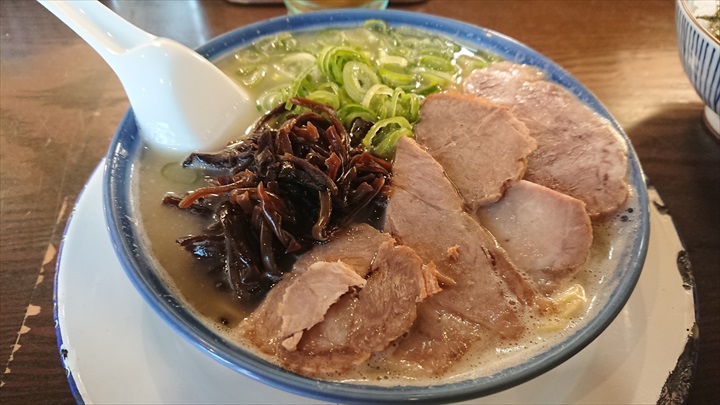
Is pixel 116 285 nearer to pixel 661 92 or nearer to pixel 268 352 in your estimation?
pixel 268 352

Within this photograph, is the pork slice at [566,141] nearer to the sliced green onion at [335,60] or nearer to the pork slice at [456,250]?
the pork slice at [456,250]

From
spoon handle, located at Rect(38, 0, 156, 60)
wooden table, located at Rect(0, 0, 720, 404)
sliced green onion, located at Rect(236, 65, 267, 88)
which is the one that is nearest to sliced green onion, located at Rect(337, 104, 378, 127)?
sliced green onion, located at Rect(236, 65, 267, 88)

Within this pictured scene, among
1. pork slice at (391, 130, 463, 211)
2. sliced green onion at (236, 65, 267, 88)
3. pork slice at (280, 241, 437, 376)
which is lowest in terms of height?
pork slice at (280, 241, 437, 376)

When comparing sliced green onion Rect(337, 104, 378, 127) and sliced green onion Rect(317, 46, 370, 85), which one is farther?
sliced green onion Rect(317, 46, 370, 85)

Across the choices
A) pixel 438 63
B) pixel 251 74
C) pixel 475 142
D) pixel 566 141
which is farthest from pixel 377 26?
pixel 566 141

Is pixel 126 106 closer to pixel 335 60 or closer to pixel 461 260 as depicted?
pixel 335 60

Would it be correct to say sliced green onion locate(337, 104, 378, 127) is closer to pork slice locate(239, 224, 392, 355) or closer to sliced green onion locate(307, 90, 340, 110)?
sliced green onion locate(307, 90, 340, 110)
